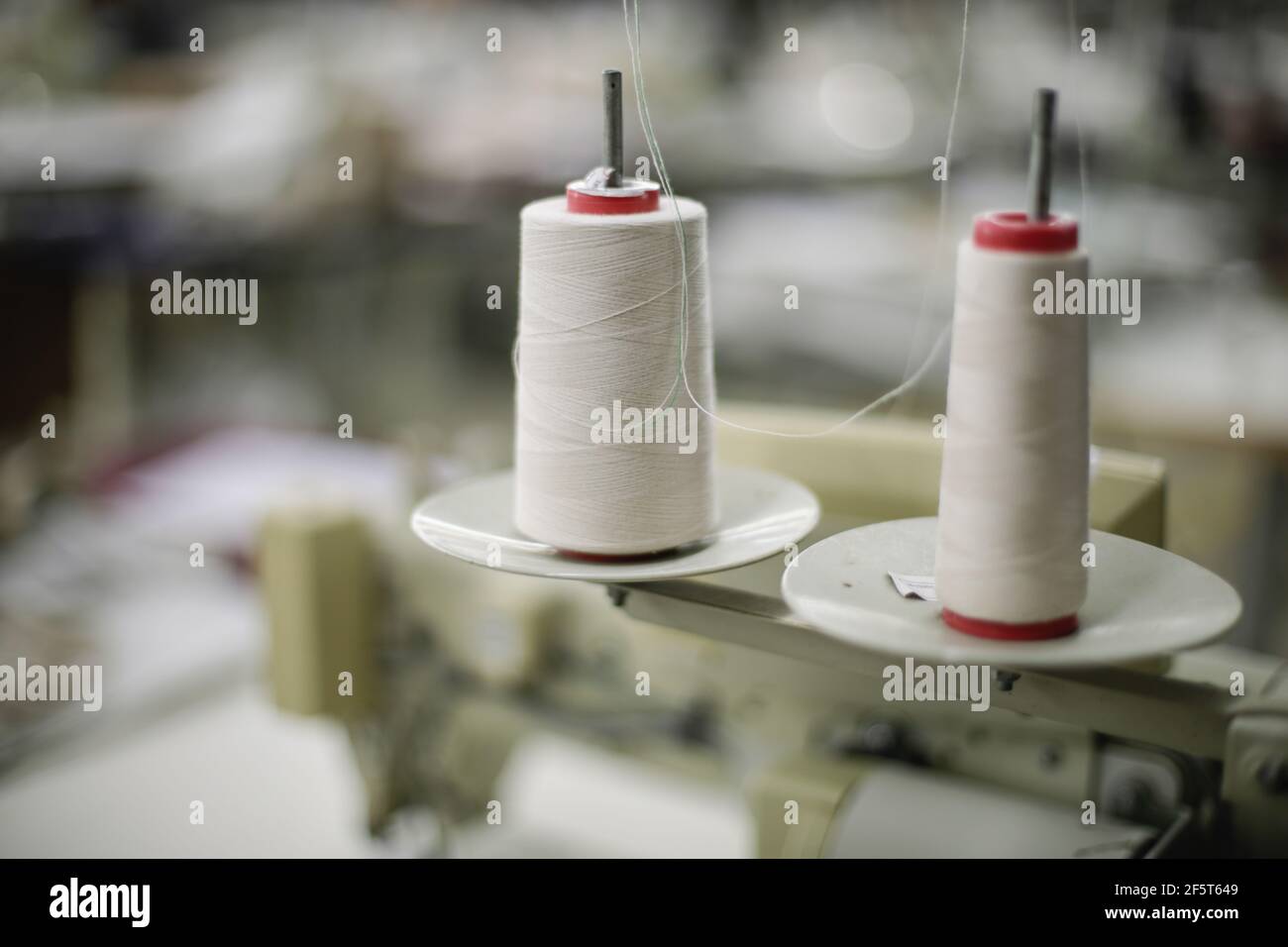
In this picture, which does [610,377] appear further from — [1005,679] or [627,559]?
[1005,679]

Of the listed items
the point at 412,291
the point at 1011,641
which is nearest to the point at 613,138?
the point at 1011,641

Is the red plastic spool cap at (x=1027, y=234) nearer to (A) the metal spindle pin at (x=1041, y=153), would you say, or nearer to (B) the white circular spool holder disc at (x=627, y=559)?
(A) the metal spindle pin at (x=1041, y=153)

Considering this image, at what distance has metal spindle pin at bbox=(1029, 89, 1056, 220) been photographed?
1.76 feet

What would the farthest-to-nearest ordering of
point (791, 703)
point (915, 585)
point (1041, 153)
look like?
point (791, 703) < point (915, 585) < point (1041, 153)

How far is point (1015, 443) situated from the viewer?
1.89ft

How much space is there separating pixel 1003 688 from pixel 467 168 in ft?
Answer: 6.31

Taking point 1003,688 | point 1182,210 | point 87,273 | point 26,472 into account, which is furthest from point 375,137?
point 1003,688

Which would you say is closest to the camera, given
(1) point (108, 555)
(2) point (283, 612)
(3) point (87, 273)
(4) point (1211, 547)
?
(2) point (283, 612)

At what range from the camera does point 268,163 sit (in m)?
2.37

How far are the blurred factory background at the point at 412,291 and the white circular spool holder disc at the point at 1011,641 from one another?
0.44 metres

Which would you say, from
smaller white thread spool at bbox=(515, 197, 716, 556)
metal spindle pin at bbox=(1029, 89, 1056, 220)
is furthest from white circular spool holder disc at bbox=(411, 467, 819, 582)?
metal spindle pin at bbox=(1029, 89, 1056, 220)

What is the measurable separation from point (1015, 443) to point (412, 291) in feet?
7.87

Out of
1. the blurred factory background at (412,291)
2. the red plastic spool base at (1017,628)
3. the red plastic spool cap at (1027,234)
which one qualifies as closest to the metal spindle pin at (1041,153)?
the red plastic spool cap at (1027,234)
